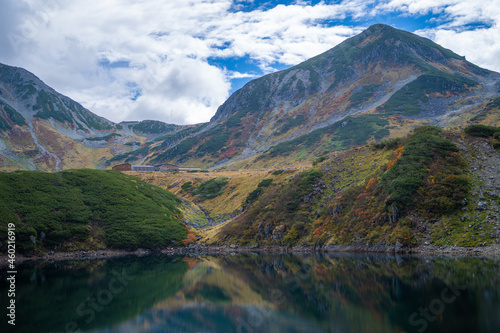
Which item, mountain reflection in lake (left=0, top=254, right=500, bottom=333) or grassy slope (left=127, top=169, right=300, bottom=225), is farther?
grassy slope (left=127, top=169, right=300, bottom=225)

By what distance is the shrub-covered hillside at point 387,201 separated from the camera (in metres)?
40.2

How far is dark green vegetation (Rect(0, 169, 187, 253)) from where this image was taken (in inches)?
2104

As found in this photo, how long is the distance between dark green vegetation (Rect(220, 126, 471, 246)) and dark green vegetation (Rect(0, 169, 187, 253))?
1633 cm

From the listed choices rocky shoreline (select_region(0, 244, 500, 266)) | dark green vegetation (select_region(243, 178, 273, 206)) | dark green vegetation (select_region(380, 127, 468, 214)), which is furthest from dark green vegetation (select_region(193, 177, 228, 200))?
dark green vegetation (select_region(380, 127, 468, 214))

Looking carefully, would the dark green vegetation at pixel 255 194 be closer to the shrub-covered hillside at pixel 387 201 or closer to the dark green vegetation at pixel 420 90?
the shrub-covered hillside at pixel 387 201

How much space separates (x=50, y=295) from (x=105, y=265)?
18793 millimetres

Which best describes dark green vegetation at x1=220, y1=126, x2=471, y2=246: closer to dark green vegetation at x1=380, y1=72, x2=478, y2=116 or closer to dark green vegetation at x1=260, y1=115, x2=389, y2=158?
dark green vegetation at x1=260, y1=115, x2=389, y2=158

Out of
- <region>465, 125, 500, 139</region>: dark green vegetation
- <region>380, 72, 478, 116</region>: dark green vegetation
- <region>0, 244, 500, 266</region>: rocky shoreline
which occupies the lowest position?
<region>0, 244, 500, 266</region>: rocky shoreline

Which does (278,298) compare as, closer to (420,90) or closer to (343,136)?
(343,136)

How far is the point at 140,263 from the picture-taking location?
50312 mm

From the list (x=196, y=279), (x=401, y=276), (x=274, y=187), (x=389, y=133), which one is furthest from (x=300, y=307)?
(x=389, y=133)

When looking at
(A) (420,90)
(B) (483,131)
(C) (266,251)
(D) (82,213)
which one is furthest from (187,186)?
(A) (420,90)

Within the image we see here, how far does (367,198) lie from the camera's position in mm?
50344

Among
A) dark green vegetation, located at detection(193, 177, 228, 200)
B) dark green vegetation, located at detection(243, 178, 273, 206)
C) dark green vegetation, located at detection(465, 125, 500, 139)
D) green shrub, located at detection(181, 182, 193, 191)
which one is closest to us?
dark green vegetation, located at detection(465, 125, 500, 139)
